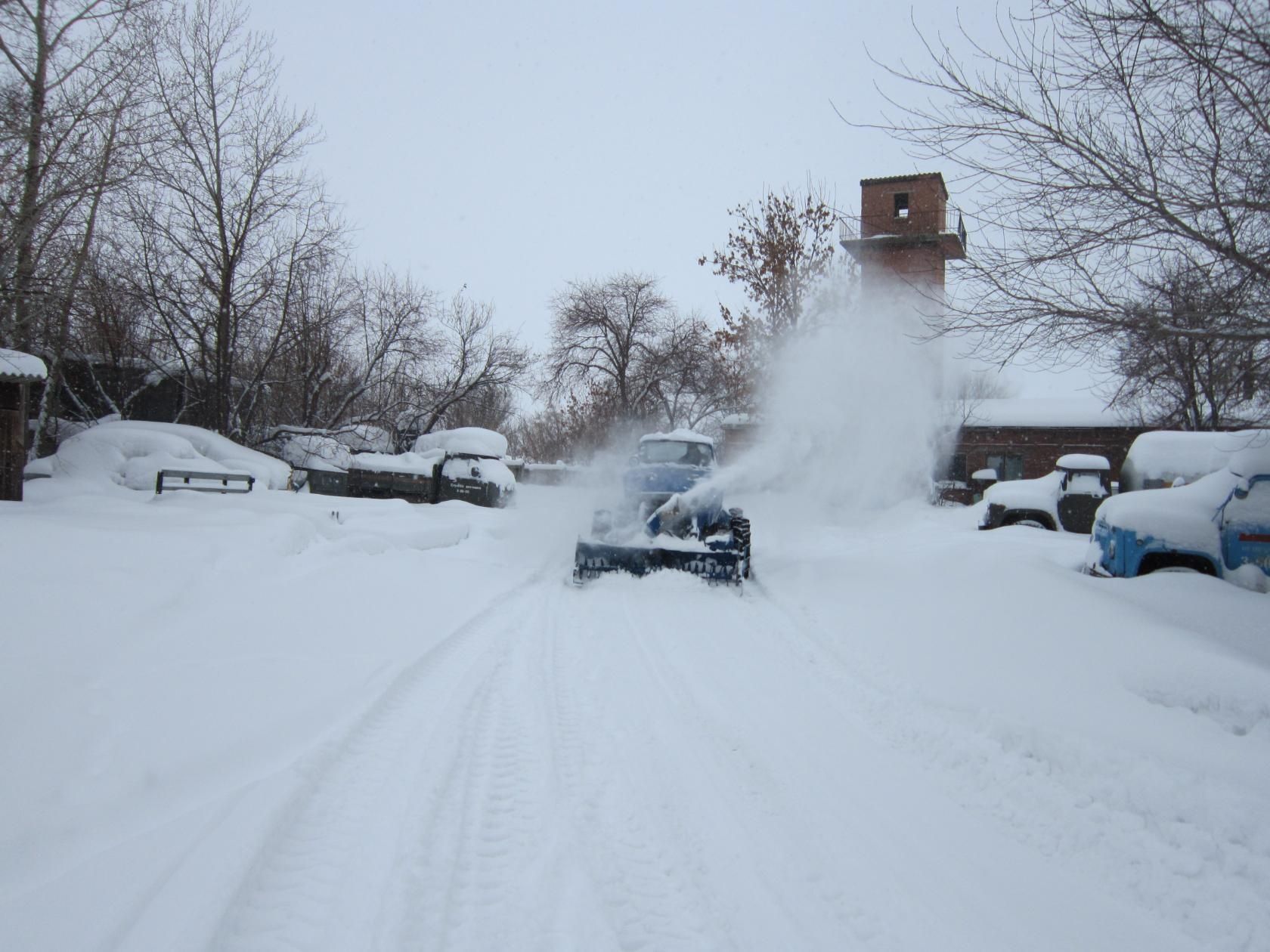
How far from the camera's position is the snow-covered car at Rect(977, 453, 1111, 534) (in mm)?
17562

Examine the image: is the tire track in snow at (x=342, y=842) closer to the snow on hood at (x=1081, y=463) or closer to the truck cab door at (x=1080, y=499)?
the truck cab door at (x=1080, y=499)

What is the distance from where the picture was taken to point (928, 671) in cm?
622

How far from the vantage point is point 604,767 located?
4223 millimetres

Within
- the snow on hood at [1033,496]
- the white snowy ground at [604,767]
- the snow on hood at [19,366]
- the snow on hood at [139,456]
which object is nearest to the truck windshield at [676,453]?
the white snowy ground at [604,767]

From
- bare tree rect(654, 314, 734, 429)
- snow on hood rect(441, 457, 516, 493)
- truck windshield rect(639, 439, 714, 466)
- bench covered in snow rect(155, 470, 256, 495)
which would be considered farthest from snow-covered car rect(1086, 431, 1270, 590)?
bare tree rect(654, 314, 734, 429)

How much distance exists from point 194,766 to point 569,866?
2021 millimetres

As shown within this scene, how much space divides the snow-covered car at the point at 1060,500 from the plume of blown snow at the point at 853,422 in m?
2.79

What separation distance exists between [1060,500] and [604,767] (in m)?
17.1

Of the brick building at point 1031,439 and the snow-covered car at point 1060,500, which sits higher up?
the brick building at point 1031,439

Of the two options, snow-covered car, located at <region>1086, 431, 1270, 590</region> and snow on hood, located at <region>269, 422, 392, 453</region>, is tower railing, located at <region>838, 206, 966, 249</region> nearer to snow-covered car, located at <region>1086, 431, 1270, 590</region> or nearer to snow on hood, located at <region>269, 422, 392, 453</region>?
snow-covered car, located at <region>1086, 431, 1270, 590</region>

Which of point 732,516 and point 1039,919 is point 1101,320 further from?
point 732,516

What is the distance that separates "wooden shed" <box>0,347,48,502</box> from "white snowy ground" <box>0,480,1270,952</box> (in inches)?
125

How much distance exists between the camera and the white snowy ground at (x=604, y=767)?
9.27 feet

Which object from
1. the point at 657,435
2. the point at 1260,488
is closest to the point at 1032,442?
the point at 657,435
